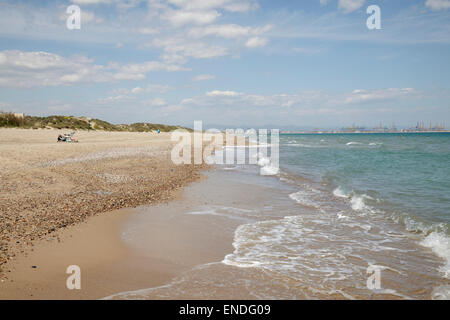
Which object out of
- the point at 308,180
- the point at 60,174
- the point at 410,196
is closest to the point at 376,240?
the point at 410,196

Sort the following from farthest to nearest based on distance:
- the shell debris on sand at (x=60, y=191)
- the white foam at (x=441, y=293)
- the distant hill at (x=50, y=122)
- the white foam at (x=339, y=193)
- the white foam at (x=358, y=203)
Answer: the distant hill at (x=50, y=122) < the white foam at (x=339, y=193) < the white foam at (x=358, y=203) < the shell debris on sand at (x=60, y=191) < the white foam at (x=441, y=293)

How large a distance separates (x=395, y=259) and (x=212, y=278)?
3.77 meters

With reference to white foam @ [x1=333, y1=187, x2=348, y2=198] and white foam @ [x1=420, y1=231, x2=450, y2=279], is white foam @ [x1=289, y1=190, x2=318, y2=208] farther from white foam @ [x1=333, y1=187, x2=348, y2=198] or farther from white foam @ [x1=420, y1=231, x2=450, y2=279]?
white foam @ [x1=420, y1=231, x2=450, y2=279]

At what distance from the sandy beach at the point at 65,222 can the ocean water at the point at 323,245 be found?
1.08 metres

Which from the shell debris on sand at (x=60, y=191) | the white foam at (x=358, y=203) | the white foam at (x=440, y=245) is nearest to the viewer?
the white foam at (x=440, y=245)

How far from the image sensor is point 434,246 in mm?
6551

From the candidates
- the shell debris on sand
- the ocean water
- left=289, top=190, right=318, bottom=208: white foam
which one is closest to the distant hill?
the shell debris on sand

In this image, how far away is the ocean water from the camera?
15.2ft

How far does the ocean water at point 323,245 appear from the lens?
15.2 feet

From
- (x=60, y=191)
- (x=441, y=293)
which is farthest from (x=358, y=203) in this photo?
(x=60, y=191)

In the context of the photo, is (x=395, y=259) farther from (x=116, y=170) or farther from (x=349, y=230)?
(x=116, y=170)

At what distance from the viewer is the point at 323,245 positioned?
21.7 feet

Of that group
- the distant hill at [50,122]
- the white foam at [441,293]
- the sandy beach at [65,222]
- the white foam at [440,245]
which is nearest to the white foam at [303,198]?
the white foam at [440,245]

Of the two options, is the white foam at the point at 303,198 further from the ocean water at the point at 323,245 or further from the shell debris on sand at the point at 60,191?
the shell debris on sand at the point at 60,191
